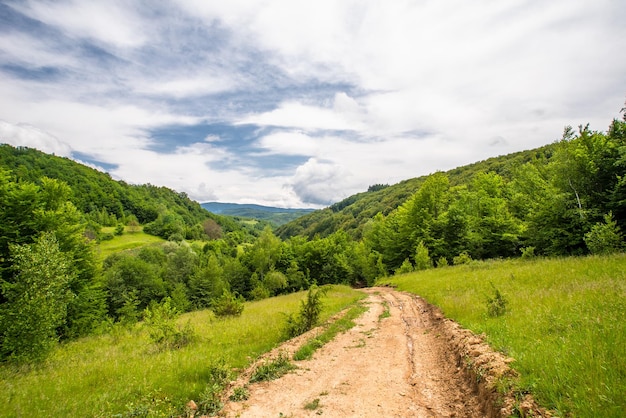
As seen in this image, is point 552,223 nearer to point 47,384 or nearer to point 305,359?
point 305,359

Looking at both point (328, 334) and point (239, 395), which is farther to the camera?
point (328, 334)

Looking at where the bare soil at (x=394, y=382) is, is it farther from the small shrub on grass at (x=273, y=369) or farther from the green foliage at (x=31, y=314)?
the green foliage at (x=31, y=314)

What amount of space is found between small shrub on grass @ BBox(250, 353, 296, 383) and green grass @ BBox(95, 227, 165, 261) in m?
98.6

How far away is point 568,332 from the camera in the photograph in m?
6.92

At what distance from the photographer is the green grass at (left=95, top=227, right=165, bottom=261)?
96.6 metres

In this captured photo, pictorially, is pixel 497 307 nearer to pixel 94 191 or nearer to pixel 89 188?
pixel 94 191

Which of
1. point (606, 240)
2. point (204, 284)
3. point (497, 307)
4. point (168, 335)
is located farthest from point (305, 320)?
point (204, 284)

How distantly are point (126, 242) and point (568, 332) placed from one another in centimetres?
12603

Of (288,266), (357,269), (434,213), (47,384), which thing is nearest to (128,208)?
(288,266)

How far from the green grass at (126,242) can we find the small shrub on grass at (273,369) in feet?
324

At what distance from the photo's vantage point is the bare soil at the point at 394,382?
591 centimetres

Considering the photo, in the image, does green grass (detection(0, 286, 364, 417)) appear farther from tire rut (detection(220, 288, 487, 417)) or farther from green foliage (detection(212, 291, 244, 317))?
green foliage (detection(212, 291, 244, 317))

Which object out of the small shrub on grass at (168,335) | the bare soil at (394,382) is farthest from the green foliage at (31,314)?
the bare soil at (394,382)

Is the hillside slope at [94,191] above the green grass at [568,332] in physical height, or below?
above
